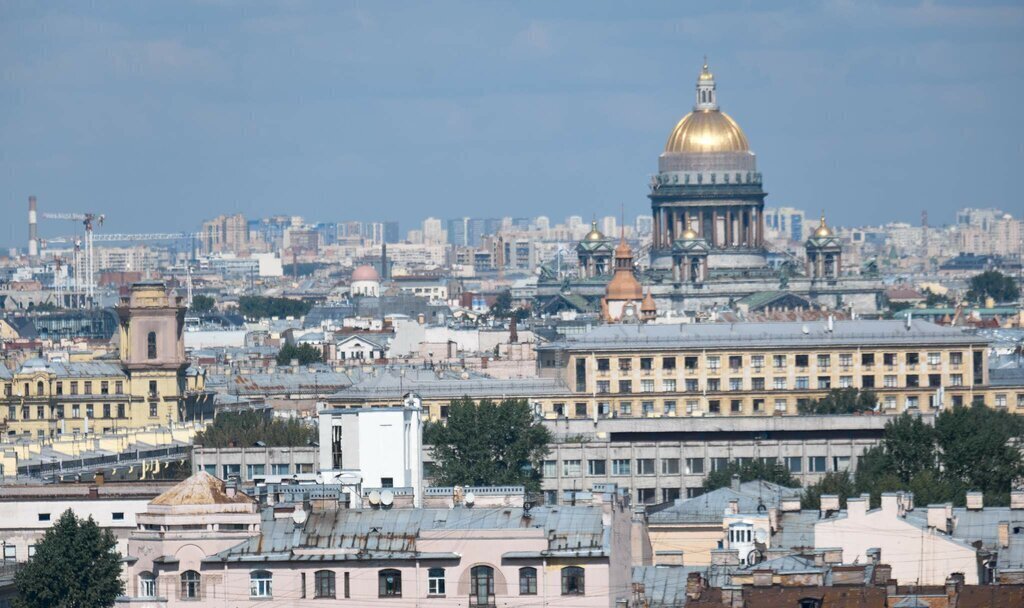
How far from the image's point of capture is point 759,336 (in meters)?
123

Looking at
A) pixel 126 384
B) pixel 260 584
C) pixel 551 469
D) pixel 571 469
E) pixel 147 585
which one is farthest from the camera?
pixel 126 384

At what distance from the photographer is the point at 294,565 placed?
161 feet

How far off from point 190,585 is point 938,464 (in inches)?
1234

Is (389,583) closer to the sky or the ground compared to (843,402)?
closer to the ground

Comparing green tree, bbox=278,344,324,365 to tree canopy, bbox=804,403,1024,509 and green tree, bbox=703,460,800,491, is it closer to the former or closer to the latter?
green tree, bbox=703,460,800,491

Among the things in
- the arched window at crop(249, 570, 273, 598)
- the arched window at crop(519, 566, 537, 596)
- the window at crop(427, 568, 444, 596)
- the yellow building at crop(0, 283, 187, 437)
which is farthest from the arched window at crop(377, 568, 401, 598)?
the yellow building at crop(0, 283, 187, 437)

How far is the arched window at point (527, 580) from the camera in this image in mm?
48844

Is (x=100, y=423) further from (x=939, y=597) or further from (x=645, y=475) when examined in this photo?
(x=939, y=597)

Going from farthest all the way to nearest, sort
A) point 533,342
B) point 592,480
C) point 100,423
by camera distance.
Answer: point 533,342, point 100,423, point 592,480

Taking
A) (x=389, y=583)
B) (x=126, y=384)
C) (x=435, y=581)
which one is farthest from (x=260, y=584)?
(x=126, y=384)

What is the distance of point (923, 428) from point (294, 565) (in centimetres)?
3464

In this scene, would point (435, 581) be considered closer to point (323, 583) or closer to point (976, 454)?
point (323, 583)

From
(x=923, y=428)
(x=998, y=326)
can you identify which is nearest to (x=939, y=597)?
(x=923, y=428)

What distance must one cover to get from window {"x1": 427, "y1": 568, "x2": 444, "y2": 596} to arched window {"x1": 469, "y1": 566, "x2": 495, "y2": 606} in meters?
0.38
